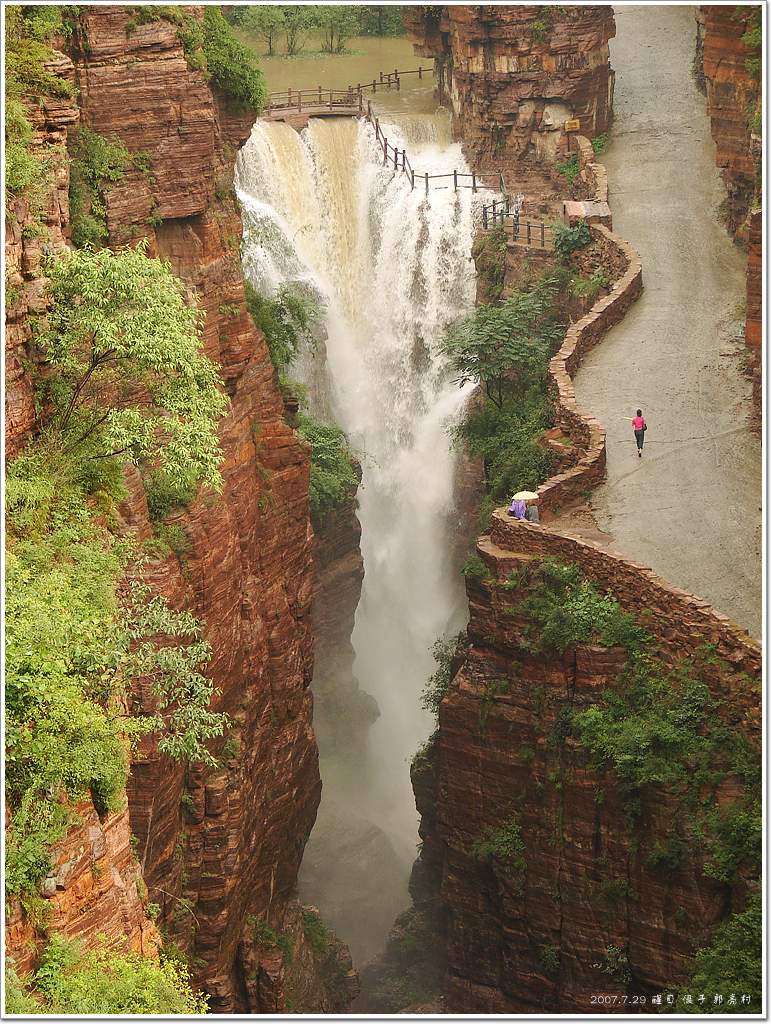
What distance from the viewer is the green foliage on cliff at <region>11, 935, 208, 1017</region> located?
1565cm

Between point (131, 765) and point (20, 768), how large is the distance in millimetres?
6516

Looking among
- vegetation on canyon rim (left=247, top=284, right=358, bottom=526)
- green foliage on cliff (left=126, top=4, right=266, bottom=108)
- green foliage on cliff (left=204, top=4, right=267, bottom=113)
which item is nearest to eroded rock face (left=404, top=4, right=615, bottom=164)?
vegetation on canyon rim (left=247, top=284, right=358, bottom=526)

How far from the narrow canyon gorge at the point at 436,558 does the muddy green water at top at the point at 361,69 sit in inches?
261

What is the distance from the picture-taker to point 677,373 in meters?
33.6

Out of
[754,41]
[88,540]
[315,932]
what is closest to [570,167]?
[754,41]

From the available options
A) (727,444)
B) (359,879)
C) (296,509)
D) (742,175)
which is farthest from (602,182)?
(359,879)

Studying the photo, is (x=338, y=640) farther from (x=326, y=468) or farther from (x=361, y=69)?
(x=361, y=69)

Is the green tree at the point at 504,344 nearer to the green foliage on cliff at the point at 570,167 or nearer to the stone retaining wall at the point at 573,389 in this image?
the stone retaining wall at the point at 573,389

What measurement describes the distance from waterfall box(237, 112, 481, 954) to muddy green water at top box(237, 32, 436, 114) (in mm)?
5171

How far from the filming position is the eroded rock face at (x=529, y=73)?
43531mm

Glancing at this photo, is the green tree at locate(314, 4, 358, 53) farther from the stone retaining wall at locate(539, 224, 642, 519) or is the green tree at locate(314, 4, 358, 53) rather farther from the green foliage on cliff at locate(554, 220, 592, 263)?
the stone retaining wall at locate(539, 224, 642, 519)

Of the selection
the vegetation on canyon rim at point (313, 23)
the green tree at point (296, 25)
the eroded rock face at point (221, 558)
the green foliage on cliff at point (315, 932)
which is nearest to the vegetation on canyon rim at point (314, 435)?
the eroded rock face at point (221, 558)

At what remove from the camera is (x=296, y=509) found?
30.2 m

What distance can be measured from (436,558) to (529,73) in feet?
45.3
